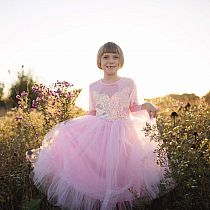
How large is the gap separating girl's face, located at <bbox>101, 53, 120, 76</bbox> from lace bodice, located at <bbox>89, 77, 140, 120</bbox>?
0.15 metres

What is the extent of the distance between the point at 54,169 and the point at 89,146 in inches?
17.5

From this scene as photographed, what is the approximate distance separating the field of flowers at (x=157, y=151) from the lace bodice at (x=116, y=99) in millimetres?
462

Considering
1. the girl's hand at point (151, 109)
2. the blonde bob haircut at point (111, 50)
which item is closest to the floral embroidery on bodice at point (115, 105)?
the girl's hand at point (151, 109)

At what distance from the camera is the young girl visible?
3844mm

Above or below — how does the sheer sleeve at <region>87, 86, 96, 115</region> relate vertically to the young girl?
above

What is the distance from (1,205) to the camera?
4.46m

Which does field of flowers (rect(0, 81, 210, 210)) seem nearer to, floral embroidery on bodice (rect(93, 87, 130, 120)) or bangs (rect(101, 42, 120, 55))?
floral embroidery on bodice (rect(93, 87, 130, 120))

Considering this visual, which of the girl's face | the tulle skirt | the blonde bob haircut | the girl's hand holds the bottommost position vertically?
the tulle skirt

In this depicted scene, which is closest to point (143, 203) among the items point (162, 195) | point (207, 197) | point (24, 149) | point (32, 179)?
point (162, 195)

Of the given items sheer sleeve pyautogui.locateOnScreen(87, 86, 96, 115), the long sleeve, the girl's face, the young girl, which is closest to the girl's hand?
the young girl

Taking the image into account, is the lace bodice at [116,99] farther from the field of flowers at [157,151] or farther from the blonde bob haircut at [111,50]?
the field of flowers at [157,151]

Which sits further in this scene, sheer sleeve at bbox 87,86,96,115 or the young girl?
sheer sleeve at bbox 87,86,96,115

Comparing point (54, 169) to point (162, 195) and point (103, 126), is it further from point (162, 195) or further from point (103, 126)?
point (162, 195)

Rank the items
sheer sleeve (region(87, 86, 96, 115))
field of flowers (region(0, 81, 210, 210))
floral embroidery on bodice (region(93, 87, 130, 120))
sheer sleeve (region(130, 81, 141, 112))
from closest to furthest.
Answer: field of flowers (region(0, 81, 210, 210)), floral embroidery on bodice (region(93, 87, 130, 120)), sheer sleeve (region(130, 81, 141, 112)), sheer sleeve (region(87, 86, 96, 115))
